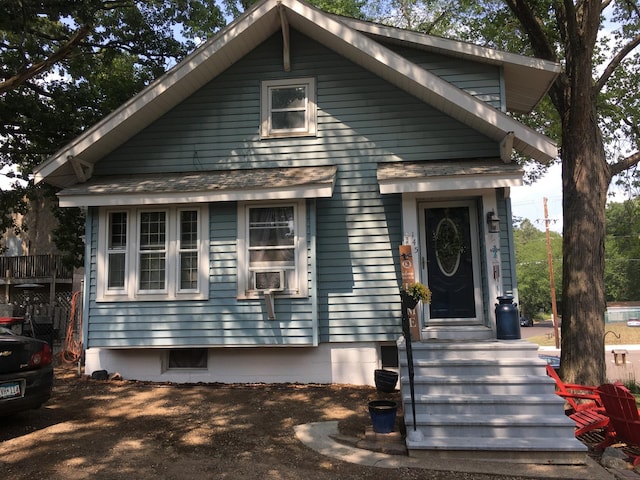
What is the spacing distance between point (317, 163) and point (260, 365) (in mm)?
3844

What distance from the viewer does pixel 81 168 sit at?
9.02 metres

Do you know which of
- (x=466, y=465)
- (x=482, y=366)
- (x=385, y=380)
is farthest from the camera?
(x=385, y=380)

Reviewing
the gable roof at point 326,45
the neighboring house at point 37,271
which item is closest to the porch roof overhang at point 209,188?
the gable roof at point 326,45

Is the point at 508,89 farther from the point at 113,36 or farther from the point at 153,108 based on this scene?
the point at 113,36

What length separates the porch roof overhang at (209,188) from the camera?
805 cm

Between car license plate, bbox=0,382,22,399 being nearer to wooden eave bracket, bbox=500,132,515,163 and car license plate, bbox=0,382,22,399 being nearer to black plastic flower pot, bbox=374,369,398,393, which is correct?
black plastic flower pot, bbox=374,369,398,393

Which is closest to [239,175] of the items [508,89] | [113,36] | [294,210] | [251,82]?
[294,210]

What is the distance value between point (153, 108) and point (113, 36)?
7305 mm

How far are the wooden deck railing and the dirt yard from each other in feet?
49.2

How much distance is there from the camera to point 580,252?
884 centimetres

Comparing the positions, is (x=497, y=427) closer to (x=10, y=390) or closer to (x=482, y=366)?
(x=482, y=366)

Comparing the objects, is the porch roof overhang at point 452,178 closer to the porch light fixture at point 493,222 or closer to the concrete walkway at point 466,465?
the porch light fixture at point 493,222

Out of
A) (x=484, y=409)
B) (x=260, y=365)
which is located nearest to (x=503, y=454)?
(x=484, y=409)

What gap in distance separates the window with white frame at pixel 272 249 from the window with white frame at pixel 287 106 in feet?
5.17
